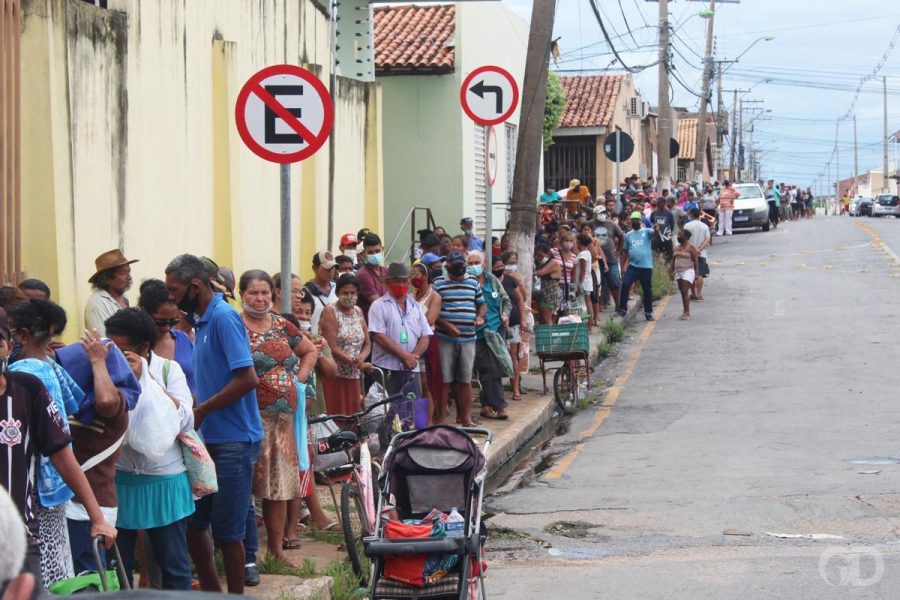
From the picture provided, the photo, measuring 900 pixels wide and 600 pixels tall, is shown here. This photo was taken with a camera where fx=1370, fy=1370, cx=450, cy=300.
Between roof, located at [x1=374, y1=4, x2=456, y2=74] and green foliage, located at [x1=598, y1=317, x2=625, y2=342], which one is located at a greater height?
roof, located at [x1=374, y1=4, x2=456, y2=74]

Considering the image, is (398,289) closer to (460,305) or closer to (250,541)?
(460,305)

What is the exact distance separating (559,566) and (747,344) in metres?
11.8

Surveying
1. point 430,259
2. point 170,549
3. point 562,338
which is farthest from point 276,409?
point 562,338

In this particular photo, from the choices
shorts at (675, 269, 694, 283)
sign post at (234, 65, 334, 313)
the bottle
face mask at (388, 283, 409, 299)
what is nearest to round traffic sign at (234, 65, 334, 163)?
sign post at (234, 65, 334, 313)

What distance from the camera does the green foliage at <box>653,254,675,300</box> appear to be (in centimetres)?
2683

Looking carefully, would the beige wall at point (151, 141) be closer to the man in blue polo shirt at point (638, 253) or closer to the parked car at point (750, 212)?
the man in blue polo shirt at point (638, 253)

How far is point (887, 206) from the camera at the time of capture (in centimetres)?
7069

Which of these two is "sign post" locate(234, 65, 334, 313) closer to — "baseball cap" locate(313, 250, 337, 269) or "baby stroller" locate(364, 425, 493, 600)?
"baby stroller" locate(364, 425, 493, 600)

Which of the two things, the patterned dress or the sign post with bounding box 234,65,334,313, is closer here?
the patterned dress

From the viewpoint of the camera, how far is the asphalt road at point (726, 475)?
27.9 ft

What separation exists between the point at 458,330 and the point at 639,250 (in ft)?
32.5

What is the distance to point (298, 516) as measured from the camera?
9305mm

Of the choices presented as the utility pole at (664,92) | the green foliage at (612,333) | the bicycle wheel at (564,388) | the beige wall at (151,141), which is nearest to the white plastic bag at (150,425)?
the beige wall at (151,141)

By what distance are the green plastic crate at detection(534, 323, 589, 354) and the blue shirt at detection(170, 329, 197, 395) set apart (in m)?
7.78
